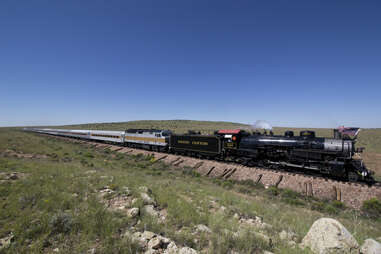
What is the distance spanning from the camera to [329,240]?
3447 millimetres

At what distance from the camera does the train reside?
1116cm

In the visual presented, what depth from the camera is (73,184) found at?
704cm

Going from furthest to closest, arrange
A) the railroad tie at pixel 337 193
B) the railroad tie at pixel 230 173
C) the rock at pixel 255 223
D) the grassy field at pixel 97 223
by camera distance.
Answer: the railroad tie at pixel 230 173
the railroad tie at pixel 337 193
the rock at pixel 255 223
the grassy field at pixel 97 223

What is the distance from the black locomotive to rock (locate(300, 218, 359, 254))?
33.5ft

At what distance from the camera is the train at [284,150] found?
36.6 feet

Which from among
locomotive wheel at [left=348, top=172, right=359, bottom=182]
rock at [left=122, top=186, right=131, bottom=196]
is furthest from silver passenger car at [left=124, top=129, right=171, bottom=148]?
locomotive wheel at [left=348, top=172, right=359, bottom=182]

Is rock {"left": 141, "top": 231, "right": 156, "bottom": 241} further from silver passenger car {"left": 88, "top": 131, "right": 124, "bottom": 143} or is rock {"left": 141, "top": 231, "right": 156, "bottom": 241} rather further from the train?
silver passenger car {"left": 88, "top": 131, "right": 124, "bottom": 143}

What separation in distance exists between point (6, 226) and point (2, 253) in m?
1.28

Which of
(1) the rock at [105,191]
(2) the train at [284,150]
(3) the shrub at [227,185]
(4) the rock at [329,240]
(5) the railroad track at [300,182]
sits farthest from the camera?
(3) the shrub at [227,185]

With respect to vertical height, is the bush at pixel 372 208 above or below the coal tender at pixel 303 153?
below

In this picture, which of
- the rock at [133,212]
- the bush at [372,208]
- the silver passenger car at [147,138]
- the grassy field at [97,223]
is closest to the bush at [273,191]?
the bush at [372,208]

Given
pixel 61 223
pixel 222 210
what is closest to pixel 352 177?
pixel 222 210

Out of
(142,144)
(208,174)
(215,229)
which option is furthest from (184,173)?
(142,144)

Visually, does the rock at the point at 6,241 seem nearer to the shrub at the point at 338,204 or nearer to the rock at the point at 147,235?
the rock at the point at 147,235
